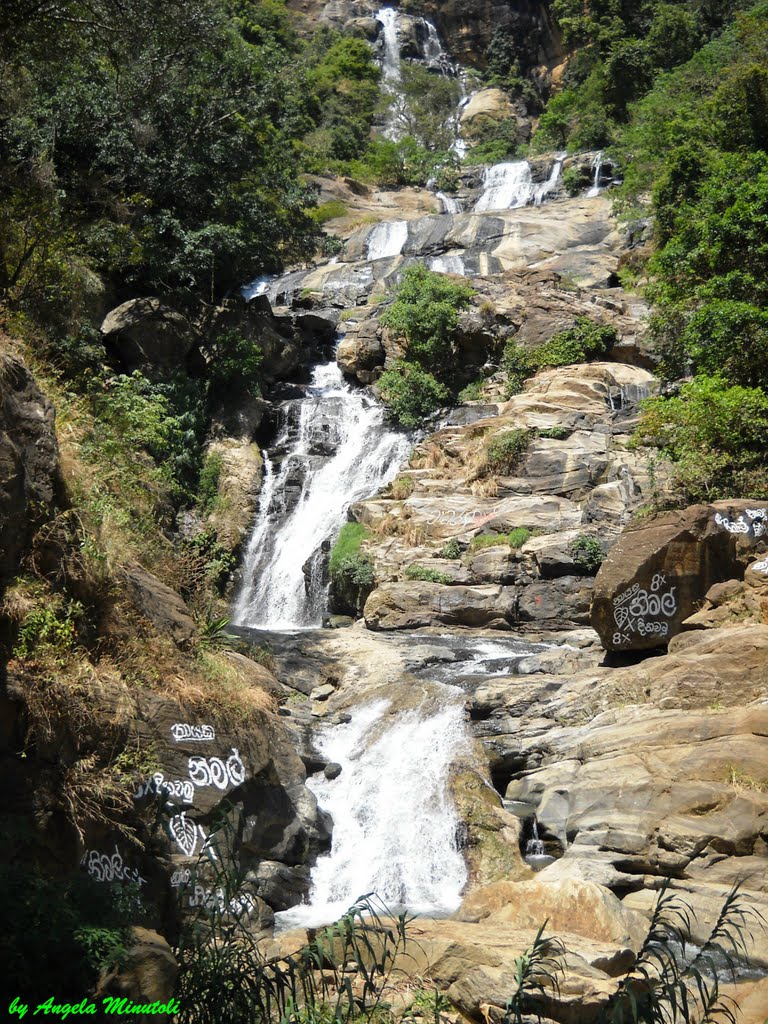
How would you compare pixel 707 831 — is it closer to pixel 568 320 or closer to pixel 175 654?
pixel 175 654

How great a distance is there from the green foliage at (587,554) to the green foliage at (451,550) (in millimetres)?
2522

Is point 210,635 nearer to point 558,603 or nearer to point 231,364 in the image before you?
point 558,603

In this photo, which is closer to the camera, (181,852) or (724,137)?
(181,852)

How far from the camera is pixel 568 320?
85.4 feet

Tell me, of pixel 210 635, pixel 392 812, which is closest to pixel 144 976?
pixel 210 635

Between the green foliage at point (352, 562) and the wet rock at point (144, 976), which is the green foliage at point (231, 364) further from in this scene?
the wet rock at point (144, 976)

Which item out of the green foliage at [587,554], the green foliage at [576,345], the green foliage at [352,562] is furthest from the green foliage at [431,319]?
the green foliage at [587,554]

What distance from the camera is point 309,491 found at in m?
23.8

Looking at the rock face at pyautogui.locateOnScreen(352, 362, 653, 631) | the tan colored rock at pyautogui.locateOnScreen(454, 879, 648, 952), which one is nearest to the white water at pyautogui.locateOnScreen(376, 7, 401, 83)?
the rock face at pyautogui.locateOnScreen(352, 362, 653, 631)

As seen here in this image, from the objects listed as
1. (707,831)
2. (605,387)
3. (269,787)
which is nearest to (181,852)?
(269,787)

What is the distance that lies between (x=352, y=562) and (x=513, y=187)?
2975 centimetres

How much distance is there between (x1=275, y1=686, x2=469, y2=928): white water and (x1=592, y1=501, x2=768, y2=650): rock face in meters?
2.87

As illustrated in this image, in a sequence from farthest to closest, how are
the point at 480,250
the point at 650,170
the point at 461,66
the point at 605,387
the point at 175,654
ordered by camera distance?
the point at 461,66, the point at 480,250, the point at 650,170, the point at 605,387, the point at 175,654

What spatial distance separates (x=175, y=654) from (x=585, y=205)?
33472mm
